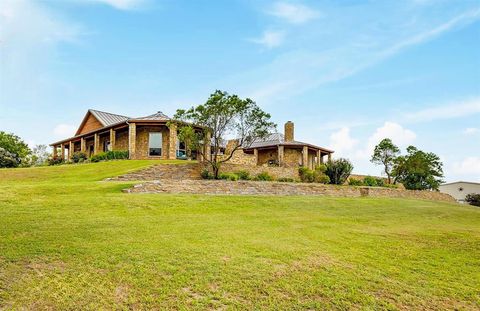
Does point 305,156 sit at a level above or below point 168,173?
above

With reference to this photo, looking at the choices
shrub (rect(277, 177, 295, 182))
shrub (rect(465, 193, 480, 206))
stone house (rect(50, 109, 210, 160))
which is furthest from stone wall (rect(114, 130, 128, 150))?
shrub (rect(465, 193, 480, 206))

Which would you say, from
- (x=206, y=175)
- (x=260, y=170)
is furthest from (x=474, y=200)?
(x=206, y=175)

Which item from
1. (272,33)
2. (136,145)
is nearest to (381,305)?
(272,33)

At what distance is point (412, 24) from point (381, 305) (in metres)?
13.8

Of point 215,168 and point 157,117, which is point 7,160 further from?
point 215,168

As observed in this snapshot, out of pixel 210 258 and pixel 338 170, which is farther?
pixel 338 170

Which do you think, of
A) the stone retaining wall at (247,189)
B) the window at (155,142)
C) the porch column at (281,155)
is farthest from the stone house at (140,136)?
the porch column at (281,155)

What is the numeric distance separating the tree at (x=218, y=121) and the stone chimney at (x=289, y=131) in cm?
1394

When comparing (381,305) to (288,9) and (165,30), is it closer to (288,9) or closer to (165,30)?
(288,9)

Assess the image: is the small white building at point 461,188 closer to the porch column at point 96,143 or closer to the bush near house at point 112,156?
the bush near house at point 112,156

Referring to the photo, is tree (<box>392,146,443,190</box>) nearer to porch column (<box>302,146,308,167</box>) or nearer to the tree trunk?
porch column (<box>302,146,308,167</box>)

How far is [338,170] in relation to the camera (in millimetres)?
25172

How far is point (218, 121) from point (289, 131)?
15992mm

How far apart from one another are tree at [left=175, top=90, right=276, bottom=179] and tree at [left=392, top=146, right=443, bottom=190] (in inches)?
816
